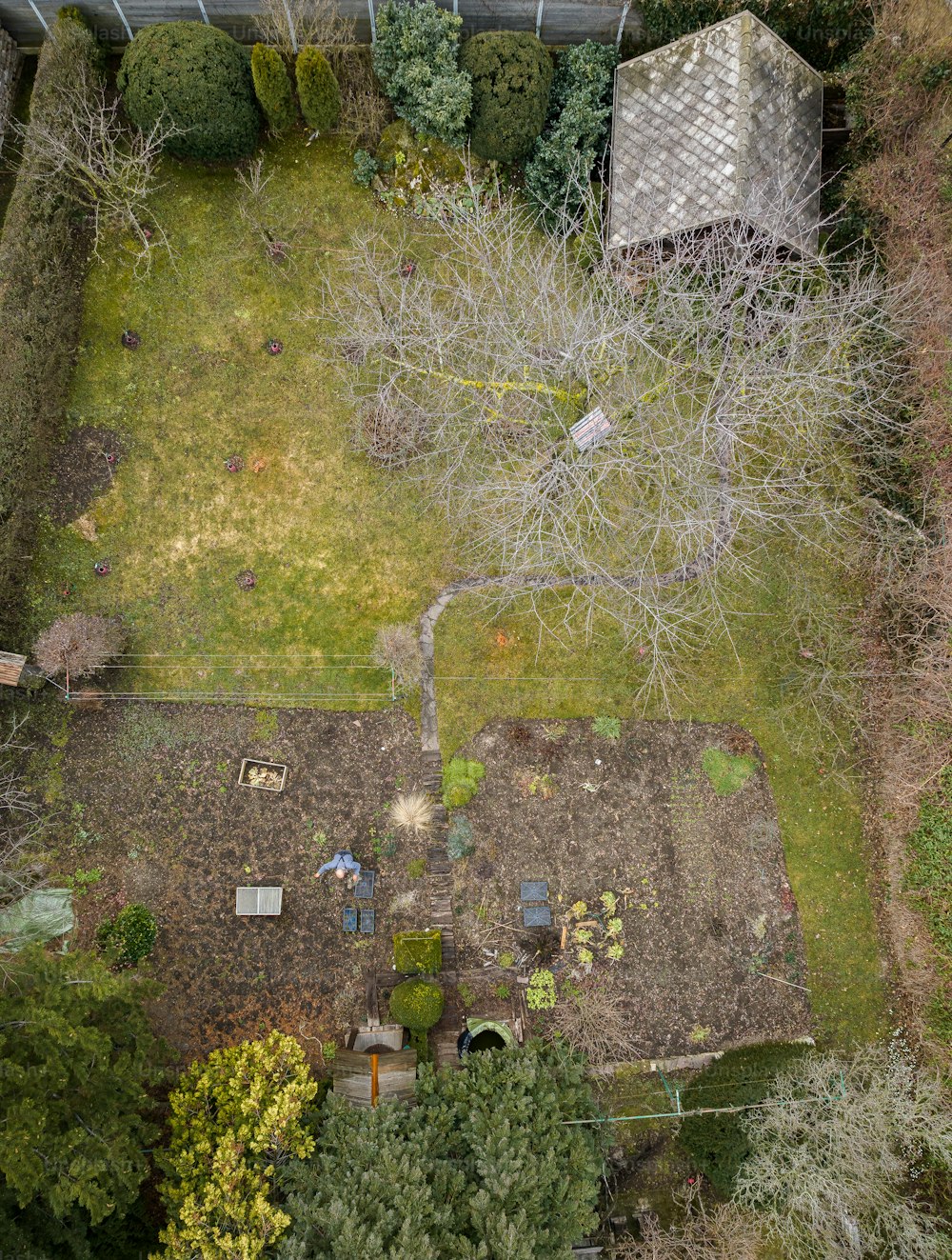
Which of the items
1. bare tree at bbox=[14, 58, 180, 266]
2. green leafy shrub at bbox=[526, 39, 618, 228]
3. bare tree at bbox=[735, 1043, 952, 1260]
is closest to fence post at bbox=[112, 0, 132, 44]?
bare tree at bbox=[14, 58, 180, 266]

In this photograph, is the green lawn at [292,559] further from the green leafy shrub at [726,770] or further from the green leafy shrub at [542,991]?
the green leafy shrub at [542,991]

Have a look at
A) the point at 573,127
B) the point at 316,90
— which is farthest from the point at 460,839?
the point at 316,90

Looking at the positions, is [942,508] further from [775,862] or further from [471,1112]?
[471,1112]

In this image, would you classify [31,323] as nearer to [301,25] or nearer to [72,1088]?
[301,25]

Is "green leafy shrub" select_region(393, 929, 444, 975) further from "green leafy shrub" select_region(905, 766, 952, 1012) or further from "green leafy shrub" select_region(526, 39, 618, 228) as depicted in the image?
"green leafy shrub" select_region(526, 39, 618, 228)

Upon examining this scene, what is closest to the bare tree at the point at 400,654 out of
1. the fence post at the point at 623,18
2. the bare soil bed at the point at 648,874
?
the bare soil bed at the point at 648,874

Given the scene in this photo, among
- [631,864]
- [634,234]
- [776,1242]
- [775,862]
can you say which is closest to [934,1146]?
[776,1242]
